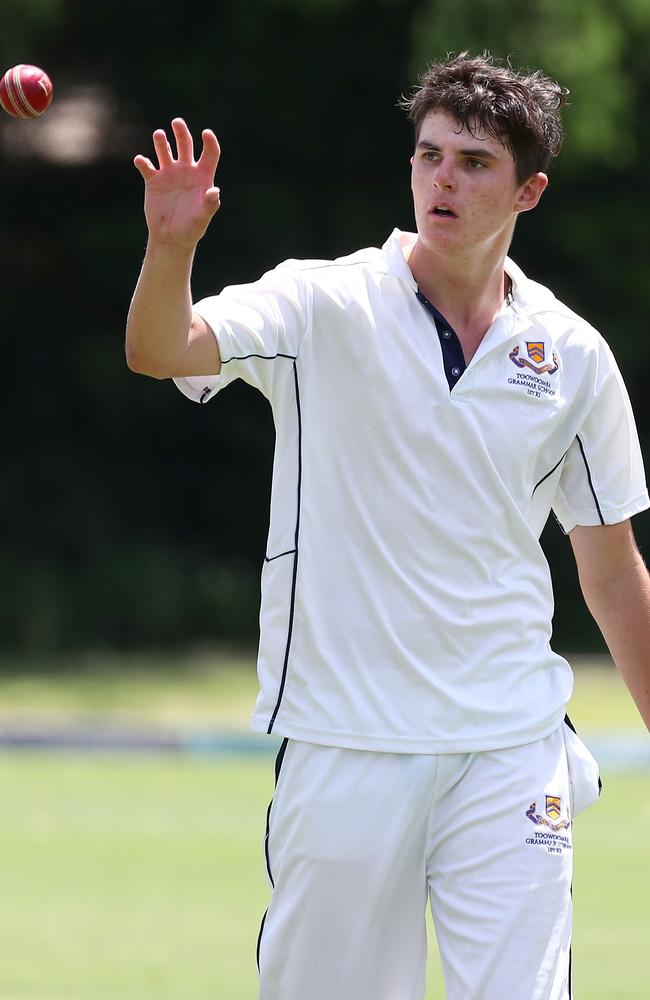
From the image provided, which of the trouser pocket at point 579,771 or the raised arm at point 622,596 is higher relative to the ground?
the raised arm at point 622,596

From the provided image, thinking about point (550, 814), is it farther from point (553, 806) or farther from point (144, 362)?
point (144, 362)

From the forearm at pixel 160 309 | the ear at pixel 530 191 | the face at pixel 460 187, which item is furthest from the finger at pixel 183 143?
the ear at pixel 530 191

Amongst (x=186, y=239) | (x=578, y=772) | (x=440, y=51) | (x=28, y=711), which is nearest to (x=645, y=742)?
(x=28, y=711)

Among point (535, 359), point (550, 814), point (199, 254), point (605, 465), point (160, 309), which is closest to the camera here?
point (160, 309)

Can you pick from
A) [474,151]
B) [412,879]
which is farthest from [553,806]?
[474,151]

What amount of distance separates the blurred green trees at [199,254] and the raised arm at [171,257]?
42.1 feet

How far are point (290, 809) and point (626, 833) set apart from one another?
18.5 ft

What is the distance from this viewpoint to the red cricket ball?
4160 millimetres

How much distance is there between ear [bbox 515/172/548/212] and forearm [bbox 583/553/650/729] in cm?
75

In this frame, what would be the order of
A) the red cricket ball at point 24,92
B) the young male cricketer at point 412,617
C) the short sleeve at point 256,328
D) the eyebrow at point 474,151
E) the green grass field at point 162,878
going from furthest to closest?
the green grass field at point 162,878 → the red cricket ball at point 24,92 → the eyebrow at point 474,151 → the young male cricketer at point 412,617 → the short sleeve at point 256,328

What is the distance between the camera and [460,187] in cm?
360

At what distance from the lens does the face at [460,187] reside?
3.60 metres

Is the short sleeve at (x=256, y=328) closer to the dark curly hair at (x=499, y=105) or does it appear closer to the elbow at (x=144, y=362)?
the elbow at (x=144, y=362)

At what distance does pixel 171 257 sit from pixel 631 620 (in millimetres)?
1275
